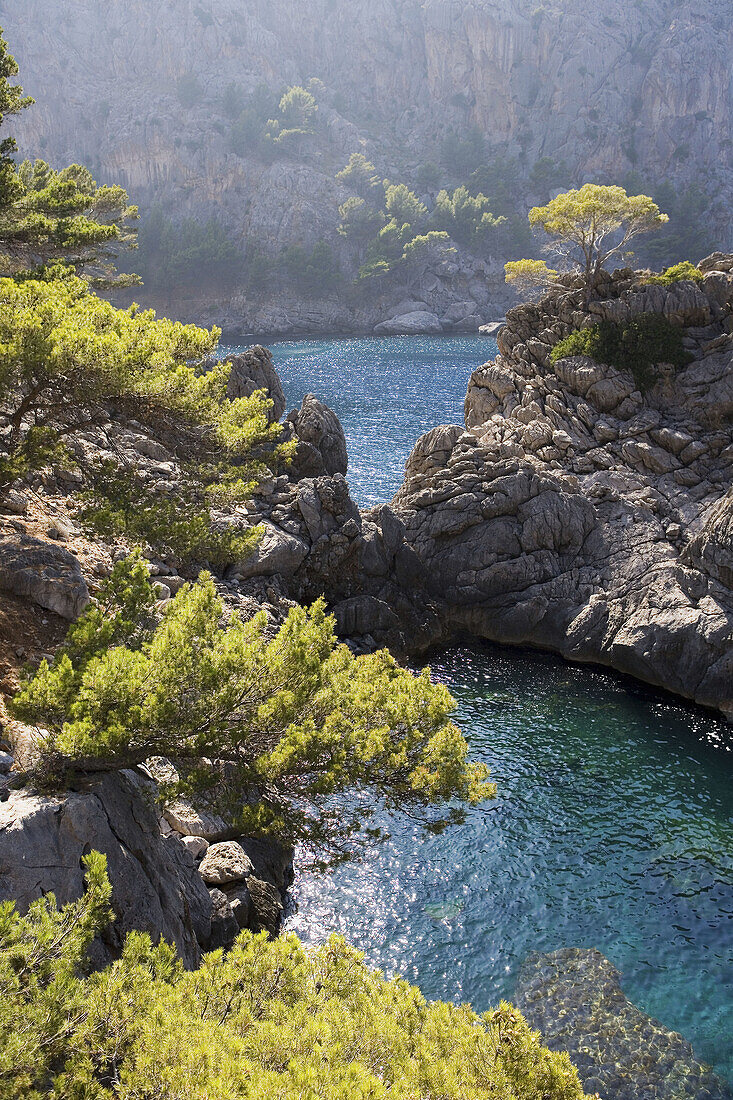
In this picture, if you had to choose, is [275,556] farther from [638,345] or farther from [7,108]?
[638,345]

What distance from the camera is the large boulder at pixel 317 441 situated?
122 feet

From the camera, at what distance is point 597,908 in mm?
20391

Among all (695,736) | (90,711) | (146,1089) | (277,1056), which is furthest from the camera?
(695,736)

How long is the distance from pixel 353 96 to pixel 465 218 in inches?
2486

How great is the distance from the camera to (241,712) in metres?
11.6

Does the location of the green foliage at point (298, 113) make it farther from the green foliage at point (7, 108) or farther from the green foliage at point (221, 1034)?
the green foliage at point (221, 1034)

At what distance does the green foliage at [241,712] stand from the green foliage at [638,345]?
1276 inches

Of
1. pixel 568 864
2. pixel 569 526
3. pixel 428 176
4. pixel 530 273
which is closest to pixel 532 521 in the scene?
pixel 569 526

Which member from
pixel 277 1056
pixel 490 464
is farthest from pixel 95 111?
pixel 277 1056

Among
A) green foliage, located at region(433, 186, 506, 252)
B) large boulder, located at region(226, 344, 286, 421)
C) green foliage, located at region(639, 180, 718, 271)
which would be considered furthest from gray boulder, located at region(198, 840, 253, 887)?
green foliage, located at region(433, 186, 506, 252)

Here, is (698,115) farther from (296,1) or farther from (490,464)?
(490,464)

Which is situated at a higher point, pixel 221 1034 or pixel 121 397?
pixel 121 397

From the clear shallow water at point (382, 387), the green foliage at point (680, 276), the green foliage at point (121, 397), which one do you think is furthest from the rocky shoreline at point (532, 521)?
the clear shallow water at point (382, 387)

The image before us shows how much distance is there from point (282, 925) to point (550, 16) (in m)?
198
